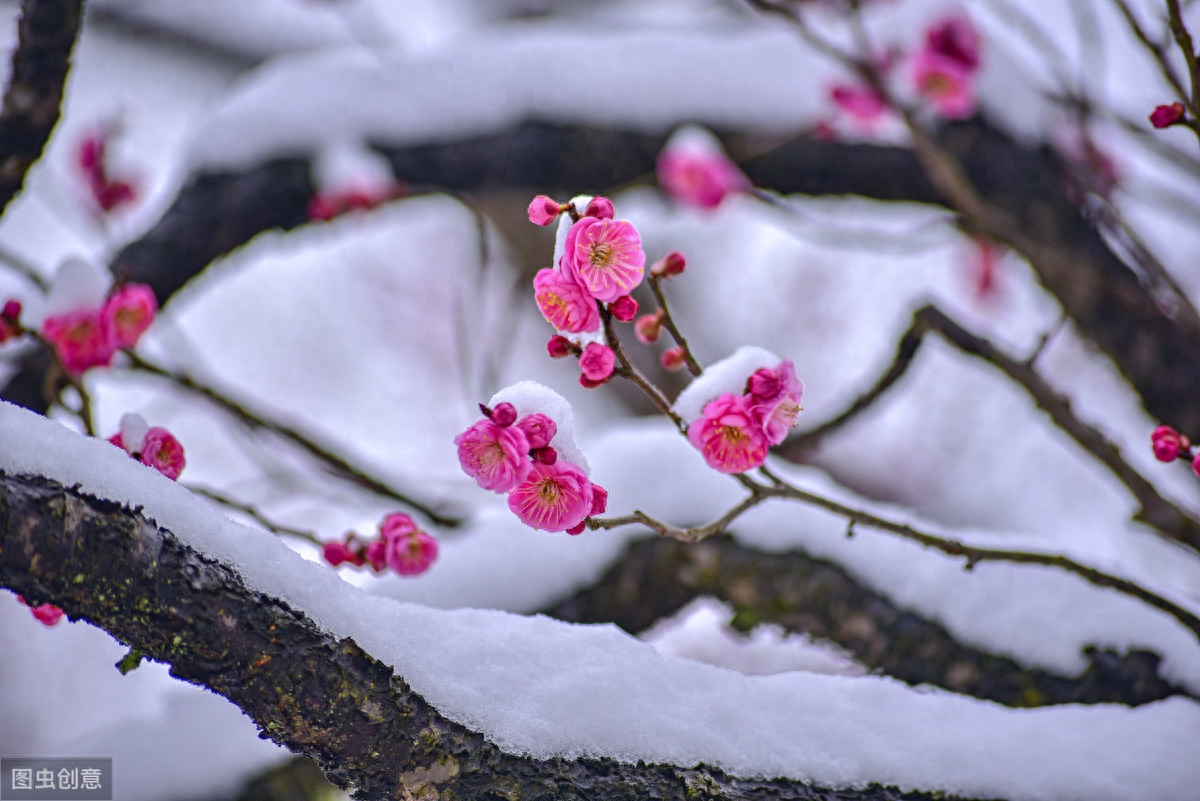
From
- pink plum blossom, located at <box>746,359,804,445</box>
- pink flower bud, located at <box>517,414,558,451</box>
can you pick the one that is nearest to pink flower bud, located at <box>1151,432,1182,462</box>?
pink plum blossom, located at <box>746,359,804,445</box>

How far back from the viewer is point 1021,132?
1818 millimetres

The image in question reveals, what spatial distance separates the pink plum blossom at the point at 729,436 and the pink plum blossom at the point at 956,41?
1.45m

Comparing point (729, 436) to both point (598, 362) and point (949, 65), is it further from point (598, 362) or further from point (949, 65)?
point (949, 65)

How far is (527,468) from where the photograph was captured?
2.12 feet

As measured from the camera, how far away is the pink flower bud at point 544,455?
0.66m

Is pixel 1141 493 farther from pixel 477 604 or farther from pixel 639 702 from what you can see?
pixel 477 604

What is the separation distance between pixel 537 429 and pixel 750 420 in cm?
18

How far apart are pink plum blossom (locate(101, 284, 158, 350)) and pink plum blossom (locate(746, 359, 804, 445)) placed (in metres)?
0.86

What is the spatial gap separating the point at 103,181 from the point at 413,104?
915 mm

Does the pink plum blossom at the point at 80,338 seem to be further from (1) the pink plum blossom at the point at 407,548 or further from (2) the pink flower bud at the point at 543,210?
(2) the pink flower bud at the point at 543,210

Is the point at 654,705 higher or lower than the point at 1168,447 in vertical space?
lower

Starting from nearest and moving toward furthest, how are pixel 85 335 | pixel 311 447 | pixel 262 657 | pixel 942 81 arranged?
pixel 262 657, pixel 85 335, pixel 311 447, pixel 942 81

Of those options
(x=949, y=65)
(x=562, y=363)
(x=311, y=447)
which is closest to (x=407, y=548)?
(x=311, y=447)

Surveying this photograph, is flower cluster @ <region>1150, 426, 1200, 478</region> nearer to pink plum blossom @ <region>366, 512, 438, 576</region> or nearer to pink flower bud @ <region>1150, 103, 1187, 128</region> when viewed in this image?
pink flower bud @ <region>1150, 103, 1187, 128</region>
